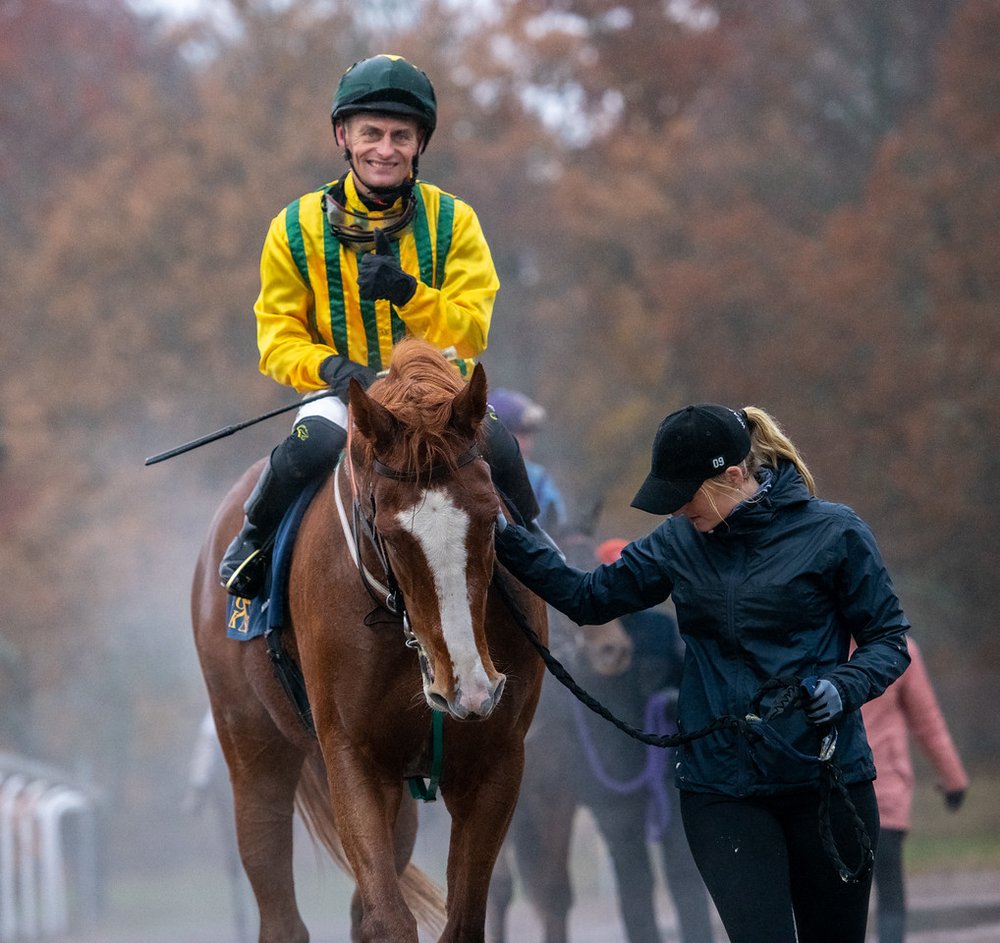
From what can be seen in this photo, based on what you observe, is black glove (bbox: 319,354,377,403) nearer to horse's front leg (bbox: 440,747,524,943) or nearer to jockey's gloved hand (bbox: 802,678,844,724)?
horse's front leg (bbox: 440,747,524,943)

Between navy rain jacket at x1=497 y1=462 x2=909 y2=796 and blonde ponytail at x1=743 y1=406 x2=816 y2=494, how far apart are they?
5 centimetres

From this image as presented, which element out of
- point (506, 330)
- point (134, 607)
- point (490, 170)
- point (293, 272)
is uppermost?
point (490, 170)

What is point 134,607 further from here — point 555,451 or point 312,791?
point 312,791

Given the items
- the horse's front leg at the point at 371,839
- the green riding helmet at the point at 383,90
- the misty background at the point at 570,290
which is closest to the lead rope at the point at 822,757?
the horse's front leg at the point at 371,839

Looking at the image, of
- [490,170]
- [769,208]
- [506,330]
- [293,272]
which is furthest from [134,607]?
[293,272]

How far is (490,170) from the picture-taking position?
19.0 metres

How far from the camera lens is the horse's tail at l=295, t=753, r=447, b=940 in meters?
5.66

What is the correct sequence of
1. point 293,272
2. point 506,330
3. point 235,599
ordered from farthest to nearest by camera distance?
point 506,330 < point 235,599 < point 293,272

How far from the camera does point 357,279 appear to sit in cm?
471

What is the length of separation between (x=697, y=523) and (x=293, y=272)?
1.54 m

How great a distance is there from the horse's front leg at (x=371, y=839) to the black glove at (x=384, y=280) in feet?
4.11

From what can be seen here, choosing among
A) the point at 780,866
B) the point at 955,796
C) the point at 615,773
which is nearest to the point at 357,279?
the point at 780,866

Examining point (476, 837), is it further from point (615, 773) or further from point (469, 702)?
point (615, 773)

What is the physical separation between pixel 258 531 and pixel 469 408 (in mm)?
1142
